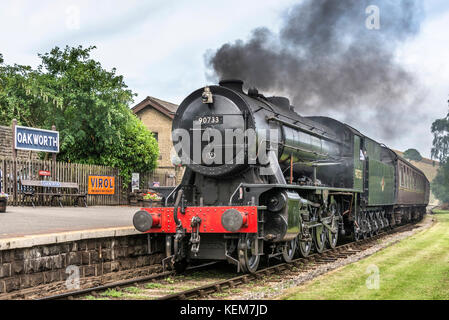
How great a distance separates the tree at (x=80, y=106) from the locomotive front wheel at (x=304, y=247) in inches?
548

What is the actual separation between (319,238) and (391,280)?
392 cm

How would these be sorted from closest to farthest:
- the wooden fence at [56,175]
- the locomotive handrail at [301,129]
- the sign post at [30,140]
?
the locomotive handrail at [301,129]
the wooden fence at [56,175]
the sign post at [30,140]

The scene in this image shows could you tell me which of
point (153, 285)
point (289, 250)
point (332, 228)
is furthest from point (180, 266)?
point (332, 228)

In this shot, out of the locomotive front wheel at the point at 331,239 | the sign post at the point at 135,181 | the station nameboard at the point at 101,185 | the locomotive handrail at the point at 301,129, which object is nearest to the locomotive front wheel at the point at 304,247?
the locomotive front wheel at the point at 331,239

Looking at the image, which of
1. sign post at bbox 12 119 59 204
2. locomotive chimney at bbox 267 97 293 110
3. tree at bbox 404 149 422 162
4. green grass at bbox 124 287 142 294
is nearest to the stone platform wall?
green grass at bbox 124 287 142 294

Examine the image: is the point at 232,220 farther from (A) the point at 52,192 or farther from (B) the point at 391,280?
(A) the point at 52,192

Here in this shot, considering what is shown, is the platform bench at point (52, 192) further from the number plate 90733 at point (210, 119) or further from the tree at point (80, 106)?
the number plate 90733 at point (210, 119)

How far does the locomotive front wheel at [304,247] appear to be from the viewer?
1084 cm

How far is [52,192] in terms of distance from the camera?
61.3 feet

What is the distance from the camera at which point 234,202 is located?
30.2 ft

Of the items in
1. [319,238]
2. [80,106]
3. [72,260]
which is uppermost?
[80,106]

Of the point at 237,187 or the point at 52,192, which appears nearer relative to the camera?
the point at 237,187

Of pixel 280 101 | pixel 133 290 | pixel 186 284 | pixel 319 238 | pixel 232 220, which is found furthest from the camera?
pixel 319 238
